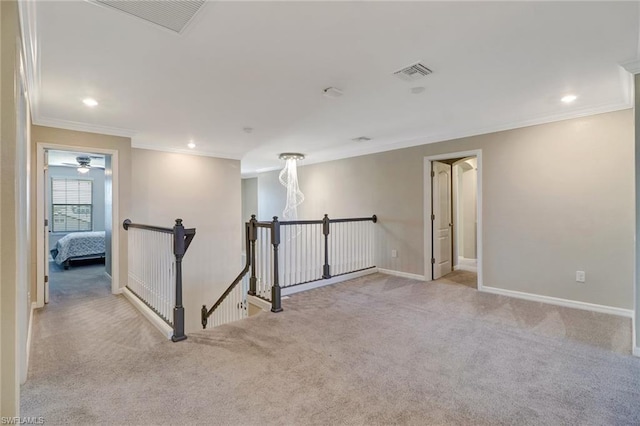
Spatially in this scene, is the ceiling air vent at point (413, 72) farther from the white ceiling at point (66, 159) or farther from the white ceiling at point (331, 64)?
the white ceiling at point (66, 159)

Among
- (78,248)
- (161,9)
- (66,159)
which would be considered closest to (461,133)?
(161,9)

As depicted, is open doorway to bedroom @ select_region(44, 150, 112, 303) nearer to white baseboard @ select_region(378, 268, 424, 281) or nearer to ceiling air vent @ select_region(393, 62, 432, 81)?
white baseboard @ select_region(378, 268, 424, 281)

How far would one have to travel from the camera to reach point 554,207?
3.68 metres

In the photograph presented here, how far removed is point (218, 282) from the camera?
5.97 metres

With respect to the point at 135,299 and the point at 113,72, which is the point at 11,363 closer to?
the point at 113,72

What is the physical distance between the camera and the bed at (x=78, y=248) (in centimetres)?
609

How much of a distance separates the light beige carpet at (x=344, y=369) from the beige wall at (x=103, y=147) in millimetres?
1034

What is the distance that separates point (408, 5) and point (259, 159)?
5463 mm

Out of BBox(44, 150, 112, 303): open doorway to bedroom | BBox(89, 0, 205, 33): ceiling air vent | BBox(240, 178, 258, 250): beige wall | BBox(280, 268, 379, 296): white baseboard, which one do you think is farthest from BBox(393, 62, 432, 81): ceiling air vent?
BBox(240, 178, 258, 250): beige wall

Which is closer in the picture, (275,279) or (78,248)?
(275,279)

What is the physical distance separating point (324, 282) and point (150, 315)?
2354 millimetres

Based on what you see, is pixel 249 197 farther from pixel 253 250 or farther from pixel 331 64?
pixel 331 64

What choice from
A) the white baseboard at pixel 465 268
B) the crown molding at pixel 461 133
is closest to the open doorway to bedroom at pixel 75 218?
the crown molding at pixel 461 133

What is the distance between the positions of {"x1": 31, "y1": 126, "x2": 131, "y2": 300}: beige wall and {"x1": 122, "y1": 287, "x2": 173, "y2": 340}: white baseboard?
20.3 inches
